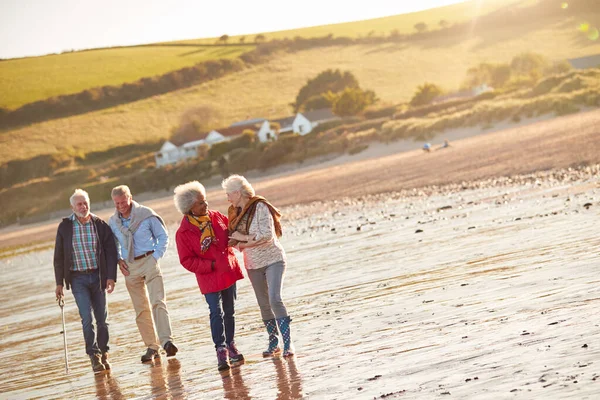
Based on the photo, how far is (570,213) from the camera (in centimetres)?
1485

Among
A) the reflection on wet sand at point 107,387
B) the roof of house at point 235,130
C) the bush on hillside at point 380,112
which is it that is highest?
the roof of house at point 235,130

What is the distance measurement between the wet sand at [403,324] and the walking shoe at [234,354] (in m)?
0.14

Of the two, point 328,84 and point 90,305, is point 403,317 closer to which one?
point 90,305

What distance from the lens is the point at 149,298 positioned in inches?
411

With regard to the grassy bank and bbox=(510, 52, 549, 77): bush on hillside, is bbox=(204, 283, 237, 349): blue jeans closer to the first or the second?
the grassy bank

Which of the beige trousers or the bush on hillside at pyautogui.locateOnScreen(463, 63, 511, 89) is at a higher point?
the bush on hillside at pyautogui.locateOnScreen(463, 63, 511, 89)

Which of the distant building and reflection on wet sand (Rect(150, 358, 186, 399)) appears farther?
the distant building

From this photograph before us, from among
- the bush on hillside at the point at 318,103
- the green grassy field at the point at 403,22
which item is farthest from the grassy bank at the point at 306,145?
the green grassy field at the point at 403,22

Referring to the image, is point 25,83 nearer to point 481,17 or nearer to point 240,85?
→ point 240,85

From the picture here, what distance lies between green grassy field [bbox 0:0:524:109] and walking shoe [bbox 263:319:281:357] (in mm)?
107799

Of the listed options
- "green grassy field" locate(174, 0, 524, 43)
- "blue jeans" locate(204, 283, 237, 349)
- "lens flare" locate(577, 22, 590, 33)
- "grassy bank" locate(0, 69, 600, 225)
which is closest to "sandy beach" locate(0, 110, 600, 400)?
"blue jeans" locate(204, 283, 237, 349)

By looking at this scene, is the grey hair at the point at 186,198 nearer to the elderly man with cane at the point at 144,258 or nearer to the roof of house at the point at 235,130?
the elderly man with cane at the point at 144,258

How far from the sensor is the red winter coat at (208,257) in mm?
8906

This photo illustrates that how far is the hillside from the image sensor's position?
4109 inches
